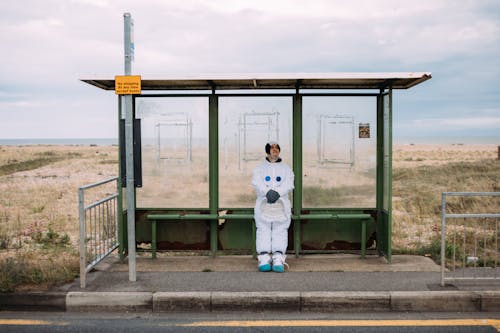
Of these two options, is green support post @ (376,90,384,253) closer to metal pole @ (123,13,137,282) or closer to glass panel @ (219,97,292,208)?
glass panel @ (219,97,292,208)

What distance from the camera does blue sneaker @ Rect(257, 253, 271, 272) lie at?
677 cm

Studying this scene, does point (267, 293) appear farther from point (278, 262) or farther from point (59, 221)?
point (59, 221)

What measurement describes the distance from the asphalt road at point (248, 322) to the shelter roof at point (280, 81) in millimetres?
3015

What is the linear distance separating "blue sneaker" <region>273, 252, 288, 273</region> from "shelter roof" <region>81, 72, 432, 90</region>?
7.78ft

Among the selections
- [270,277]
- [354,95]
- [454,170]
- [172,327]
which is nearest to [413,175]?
[454,170]

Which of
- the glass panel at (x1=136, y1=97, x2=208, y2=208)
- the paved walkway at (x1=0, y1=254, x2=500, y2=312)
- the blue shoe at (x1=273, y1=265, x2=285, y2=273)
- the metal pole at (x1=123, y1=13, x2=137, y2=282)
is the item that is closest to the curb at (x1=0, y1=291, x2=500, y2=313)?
the paved walkway at (x1=0, y1=254, x2=500, y2=312)

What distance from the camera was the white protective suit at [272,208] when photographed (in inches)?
278

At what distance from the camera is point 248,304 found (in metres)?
5.58

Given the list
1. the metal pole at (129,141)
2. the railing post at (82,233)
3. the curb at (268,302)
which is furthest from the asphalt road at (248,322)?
the metal pole at (129,141)

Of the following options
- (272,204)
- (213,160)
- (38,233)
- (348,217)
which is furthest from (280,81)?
(38,233)

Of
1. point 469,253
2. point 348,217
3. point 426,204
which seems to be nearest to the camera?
point 348,217

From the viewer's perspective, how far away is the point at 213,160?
771 cm

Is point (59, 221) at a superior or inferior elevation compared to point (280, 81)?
inferior

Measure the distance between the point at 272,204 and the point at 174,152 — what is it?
1779 millimetres
